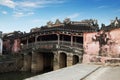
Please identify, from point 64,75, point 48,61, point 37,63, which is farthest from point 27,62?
point 64,75

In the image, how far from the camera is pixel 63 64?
32.6m

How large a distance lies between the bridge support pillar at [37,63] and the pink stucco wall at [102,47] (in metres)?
9.27

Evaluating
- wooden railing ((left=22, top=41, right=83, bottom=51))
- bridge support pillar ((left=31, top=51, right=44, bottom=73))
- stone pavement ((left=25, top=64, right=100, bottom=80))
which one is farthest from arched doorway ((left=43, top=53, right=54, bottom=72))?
stone pavement ((left=25, top=64, right=100, bottom=80))

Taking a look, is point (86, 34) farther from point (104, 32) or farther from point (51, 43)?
point (51, 43)

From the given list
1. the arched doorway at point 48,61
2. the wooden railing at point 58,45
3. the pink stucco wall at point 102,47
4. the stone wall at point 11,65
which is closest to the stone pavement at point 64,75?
the pink stucco wall at point 102,47

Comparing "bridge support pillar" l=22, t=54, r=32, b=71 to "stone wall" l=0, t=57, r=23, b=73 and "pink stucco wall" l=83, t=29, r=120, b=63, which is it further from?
"pink stucco wall" l=83, t=29, r=120, b=63

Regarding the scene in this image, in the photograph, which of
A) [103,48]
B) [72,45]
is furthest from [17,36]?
[103,48]

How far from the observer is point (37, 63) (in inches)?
1359

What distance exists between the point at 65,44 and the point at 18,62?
10404 mm

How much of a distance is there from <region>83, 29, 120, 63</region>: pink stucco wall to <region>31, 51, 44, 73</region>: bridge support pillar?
927 centimetres

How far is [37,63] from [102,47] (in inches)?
469

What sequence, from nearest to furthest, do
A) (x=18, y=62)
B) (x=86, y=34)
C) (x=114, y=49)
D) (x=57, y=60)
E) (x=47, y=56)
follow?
(x=114, y=49), (x=86, y=34), (x=57, y=60), (x=18, y=62), (x=47, y=56)

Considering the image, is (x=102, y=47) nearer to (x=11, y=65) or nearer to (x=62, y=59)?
(x=62, y=59)

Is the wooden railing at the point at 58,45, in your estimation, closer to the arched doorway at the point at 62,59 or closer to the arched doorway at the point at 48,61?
the arched doorway at the point at 62,59
